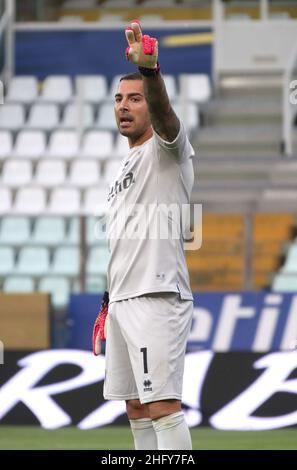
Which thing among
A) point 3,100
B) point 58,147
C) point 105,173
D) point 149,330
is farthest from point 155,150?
point 3,100

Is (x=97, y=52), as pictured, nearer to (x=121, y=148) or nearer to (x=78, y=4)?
(x=78, y=4)

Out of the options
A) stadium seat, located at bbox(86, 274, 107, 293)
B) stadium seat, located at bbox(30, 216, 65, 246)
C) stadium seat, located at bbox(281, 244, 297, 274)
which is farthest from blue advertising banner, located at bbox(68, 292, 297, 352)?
stadium seat, located at bbox(30, 216, 65, 246)

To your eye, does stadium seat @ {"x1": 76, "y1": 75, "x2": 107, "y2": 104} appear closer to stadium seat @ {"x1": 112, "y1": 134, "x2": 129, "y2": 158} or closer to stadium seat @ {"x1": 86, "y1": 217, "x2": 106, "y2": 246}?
stadium seat @ {"x1": 112, "y1": 134, "x2": 129, "y2": 158}

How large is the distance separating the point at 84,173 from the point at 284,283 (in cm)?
384

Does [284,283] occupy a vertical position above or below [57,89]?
below

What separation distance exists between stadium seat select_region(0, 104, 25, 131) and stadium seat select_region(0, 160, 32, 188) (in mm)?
1364

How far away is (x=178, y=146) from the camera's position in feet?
16.4

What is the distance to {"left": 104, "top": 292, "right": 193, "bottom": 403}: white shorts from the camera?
5020 millimetres

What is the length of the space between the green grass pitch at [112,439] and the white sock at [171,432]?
8.55ft

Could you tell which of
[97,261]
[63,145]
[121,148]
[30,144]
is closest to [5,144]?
[30,144]

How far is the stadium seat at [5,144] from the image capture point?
1629cm

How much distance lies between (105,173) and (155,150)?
10201 millimetres

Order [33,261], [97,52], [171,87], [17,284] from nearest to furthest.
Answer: [17,284], [33,261], [171,87], [97,52]
